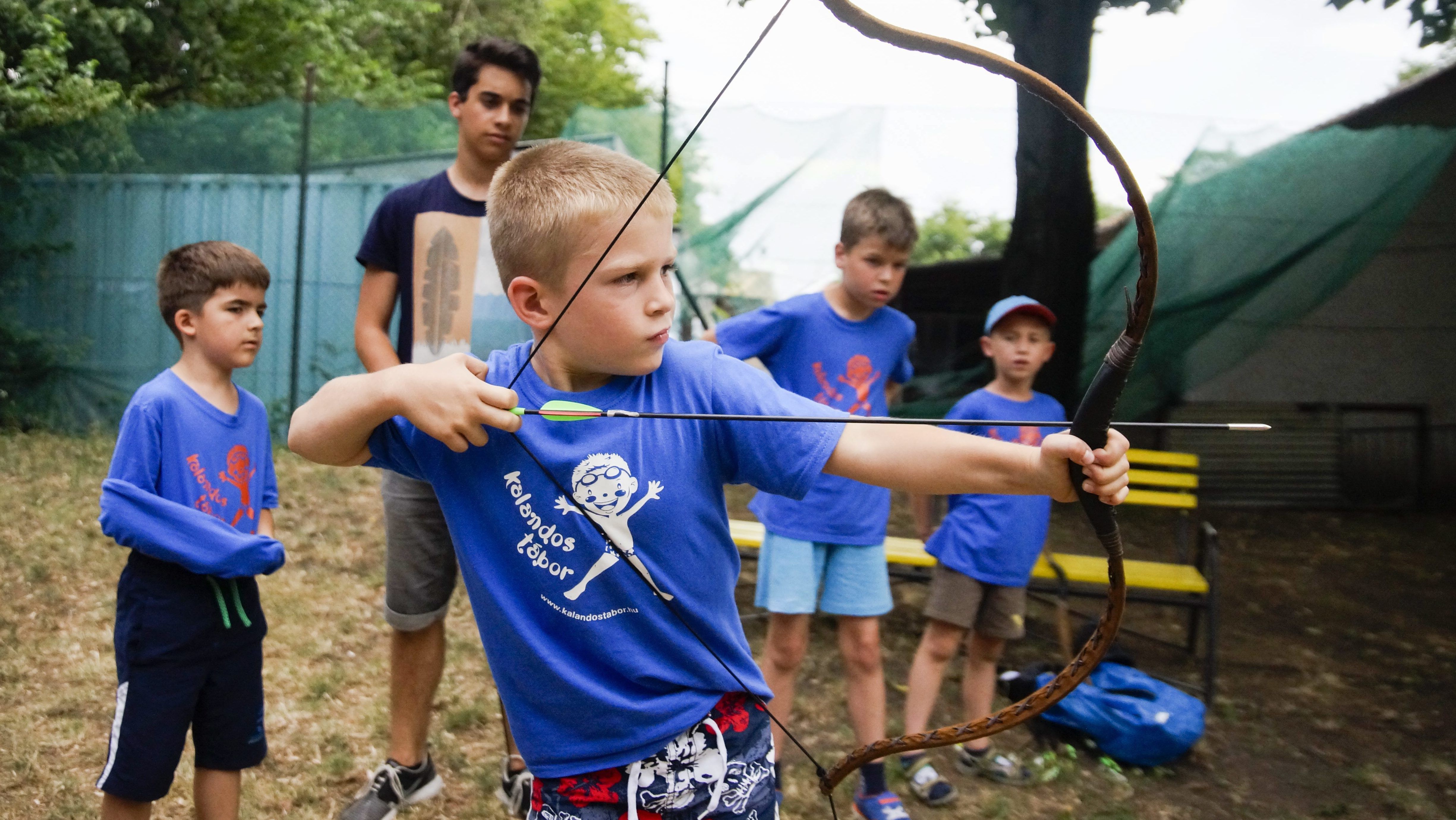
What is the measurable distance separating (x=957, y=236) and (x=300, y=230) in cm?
484

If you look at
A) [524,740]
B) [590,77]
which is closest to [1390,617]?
[524,740]

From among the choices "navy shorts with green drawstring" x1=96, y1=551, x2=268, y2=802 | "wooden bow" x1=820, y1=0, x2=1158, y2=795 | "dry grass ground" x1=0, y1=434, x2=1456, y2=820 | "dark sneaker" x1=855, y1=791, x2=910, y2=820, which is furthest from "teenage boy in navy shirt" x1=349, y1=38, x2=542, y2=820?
"wooden bow" x1=820, y1=0, x2=1158, y2=795

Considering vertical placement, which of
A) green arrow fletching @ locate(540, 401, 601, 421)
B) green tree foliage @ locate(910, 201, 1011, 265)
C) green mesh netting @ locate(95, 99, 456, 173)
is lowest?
green arrow fletching @ locate(540, 401, 601, 421)

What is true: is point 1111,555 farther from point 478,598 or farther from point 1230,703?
A: point 1230,703

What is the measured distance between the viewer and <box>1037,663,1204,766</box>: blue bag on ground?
3.55m

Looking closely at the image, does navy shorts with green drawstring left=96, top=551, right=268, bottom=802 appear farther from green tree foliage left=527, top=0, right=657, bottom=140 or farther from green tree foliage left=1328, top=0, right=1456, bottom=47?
green tree foliage left=527, top=0, right=657, bottom=140

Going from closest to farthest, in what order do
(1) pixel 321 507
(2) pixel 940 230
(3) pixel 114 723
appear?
(3) pixel 114 723 → (1) pixel 321 507 → (2) pixel 940 230

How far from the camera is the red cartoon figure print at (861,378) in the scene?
10.5 ft

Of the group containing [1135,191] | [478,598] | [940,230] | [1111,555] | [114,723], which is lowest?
[114,723]

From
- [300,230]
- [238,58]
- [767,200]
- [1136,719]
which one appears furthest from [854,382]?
[238,58]

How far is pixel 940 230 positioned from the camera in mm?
7250

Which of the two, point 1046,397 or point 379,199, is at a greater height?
point 379,199

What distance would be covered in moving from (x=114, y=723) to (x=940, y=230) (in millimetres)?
5992

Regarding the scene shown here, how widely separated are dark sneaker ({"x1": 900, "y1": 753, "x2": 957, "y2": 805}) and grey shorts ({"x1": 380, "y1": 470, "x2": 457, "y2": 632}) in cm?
155
